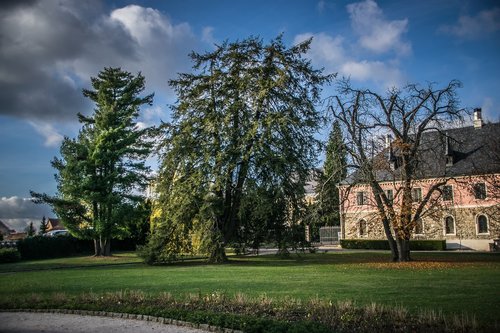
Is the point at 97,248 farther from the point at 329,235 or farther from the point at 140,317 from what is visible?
the point at 140,317

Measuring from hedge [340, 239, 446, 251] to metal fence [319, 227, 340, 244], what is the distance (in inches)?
384

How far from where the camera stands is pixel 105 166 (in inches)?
1378

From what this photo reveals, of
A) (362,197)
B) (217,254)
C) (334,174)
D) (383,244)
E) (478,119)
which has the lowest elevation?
(383,244)

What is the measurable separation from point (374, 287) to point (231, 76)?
18.1m

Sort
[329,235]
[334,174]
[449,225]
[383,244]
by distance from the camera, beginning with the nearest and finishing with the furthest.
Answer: [334,174], [383,244], [449,225], [329,235]

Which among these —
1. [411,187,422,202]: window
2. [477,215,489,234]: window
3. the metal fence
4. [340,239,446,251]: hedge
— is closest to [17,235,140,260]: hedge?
[340,239,446,251]: hedge

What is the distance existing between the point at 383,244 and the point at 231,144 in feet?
73.9

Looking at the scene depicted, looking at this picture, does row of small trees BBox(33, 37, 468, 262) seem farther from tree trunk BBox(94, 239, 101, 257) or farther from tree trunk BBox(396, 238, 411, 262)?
tree trunk BBox(94, 239, 101, 257)

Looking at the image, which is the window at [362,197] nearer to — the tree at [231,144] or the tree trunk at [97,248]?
the tree at [231,144]

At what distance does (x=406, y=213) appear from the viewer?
22.7 metres

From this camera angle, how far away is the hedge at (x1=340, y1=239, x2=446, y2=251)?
3825 centimetres

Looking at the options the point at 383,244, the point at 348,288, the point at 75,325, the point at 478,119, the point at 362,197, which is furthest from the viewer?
the point at 362,197

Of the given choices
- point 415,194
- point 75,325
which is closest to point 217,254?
point 75,325

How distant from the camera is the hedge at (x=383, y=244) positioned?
38.2m
